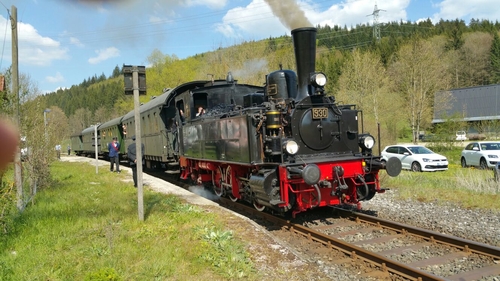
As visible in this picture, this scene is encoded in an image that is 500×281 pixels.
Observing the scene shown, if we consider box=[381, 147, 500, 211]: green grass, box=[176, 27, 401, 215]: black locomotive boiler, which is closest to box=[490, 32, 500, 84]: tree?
box=[381, 147, 500, 211]: green grass

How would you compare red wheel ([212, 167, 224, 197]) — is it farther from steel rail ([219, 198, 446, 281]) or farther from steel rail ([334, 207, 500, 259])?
steel rail ([334, 207, 500, 259])

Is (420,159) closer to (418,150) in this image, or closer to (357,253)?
(418,150)

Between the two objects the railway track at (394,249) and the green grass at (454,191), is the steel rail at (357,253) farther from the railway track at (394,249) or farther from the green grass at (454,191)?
the green grass at (454,191)

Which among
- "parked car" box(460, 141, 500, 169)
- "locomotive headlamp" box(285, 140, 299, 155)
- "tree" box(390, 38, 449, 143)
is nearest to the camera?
"locomotive headlamp" box(285, 140, 299, 155)

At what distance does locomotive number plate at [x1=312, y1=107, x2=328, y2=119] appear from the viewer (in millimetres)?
8195

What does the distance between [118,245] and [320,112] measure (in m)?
4.73

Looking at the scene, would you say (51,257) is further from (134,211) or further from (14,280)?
(134,211)

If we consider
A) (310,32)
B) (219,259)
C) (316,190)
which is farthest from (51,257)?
(310,32)

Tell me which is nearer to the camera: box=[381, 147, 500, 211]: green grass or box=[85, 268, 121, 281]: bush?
box=[85, 268, 121, 281]: bush

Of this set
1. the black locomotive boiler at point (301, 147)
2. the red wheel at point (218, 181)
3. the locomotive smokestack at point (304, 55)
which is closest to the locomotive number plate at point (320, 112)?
the black locomotive boiler at point (301, 147)

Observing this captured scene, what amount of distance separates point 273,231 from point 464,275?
12.0 ft

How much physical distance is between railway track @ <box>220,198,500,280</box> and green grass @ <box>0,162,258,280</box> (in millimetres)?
1669

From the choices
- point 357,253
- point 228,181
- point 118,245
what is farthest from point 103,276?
point 228,181

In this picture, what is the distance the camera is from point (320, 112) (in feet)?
27.1
